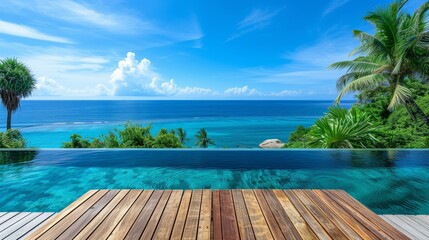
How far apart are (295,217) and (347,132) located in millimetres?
5521

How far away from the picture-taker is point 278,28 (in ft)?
81.3

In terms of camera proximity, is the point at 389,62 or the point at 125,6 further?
the point at 125,6

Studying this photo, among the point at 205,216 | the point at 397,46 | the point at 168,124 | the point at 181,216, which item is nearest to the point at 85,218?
the point at 181,216

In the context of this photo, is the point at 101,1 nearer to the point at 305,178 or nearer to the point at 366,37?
the point at 366,37

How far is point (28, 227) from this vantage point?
224 centimetres

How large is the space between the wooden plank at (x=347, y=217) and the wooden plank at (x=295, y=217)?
242 millimetres

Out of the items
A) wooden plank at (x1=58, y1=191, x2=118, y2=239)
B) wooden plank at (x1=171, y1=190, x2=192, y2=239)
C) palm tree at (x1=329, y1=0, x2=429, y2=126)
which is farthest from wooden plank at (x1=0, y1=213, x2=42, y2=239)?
palm tree at (x1=329, y1=0, x2=429, y2=126)

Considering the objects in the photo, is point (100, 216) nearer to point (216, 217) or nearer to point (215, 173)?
point (216, 217)

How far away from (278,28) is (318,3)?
8338 millimetres

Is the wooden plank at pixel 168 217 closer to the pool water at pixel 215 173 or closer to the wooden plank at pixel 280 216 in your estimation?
the wooden plank at pixel 280 216

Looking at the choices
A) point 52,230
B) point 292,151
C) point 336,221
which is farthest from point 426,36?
point 52,230

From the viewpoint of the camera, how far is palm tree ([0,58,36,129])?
32.3 ft

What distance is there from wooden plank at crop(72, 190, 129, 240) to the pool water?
68.9 inches

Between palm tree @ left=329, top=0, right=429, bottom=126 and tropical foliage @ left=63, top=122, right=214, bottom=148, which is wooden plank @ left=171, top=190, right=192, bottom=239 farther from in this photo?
palm tree @ left=329, top=0, right=429, bottom=126
